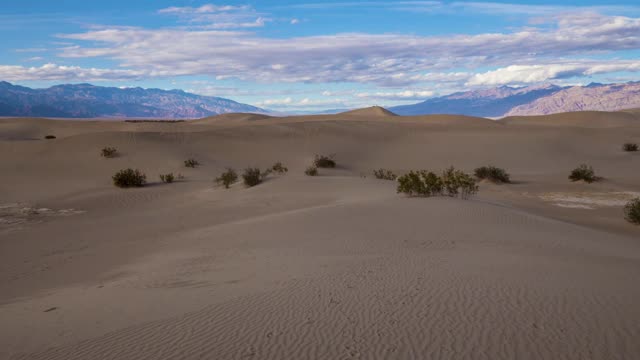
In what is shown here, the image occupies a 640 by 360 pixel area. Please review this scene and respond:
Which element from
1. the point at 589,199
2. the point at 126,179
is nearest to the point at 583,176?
the point at 589,199

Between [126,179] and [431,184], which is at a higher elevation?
[431,184]

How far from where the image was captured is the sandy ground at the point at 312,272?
5582 millimetres

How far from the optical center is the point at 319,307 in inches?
261

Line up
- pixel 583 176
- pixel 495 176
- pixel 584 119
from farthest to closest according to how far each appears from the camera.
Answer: pixel 584 119, pixel 495 176, pixel 583 176

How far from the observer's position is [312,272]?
8.45 m

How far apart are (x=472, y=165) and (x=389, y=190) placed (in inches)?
687

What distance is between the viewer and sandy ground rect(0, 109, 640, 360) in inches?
220

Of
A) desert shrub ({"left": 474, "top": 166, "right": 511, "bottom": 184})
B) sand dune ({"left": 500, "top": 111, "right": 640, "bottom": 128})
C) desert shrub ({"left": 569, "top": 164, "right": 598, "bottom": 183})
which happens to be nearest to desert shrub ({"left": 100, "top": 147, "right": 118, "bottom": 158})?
desert shrub ({"left": 474, "top": 166, "right": 511, "bottom": 184})

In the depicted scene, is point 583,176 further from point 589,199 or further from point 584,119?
point 584,119

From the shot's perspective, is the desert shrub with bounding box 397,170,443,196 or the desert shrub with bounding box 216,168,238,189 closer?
the desert shrub with bounding box 397,170,443,196

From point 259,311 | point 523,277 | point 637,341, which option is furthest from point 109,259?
point 637,341

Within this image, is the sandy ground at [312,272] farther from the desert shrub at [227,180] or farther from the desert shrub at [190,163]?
the desert shrub at [190,163]

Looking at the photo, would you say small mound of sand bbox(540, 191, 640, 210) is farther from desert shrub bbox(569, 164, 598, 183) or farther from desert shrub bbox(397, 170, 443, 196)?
desert shrub bbox(397, 170, 443, 196)

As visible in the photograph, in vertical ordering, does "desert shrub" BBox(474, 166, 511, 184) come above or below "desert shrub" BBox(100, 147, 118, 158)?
below
